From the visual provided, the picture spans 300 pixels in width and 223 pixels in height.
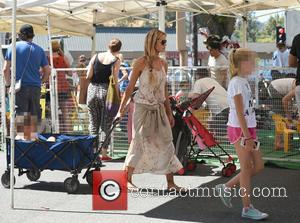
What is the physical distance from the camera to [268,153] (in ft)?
31.1

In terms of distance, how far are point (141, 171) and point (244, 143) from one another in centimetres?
175

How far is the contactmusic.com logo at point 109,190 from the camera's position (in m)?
6.30

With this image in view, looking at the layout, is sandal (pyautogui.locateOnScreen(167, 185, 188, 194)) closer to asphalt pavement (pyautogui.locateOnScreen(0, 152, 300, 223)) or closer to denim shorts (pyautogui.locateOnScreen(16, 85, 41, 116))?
asphalt pavement (pyautogui.locateOnScreen(0, 152, 300, 223))

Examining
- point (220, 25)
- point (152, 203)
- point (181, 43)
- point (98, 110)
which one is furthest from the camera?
point (220, 25)

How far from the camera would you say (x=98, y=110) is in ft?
29.7

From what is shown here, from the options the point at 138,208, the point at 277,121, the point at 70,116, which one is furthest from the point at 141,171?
the point at 70,116

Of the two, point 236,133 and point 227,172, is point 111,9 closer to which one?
point 227,172

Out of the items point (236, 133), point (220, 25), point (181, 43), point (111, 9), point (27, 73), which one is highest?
point (220, 25)

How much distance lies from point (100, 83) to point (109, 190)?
2516 mm

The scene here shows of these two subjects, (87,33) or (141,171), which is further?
(87,33)

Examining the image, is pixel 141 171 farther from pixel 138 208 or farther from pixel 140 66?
pixel 140 66

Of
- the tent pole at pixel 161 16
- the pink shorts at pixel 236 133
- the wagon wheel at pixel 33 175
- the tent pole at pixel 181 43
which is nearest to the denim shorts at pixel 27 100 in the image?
the wagon wheel at pixel 33 175

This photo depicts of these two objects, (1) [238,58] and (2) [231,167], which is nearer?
(1) [238,58]

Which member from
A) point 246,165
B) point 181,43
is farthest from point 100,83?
point 181,43
